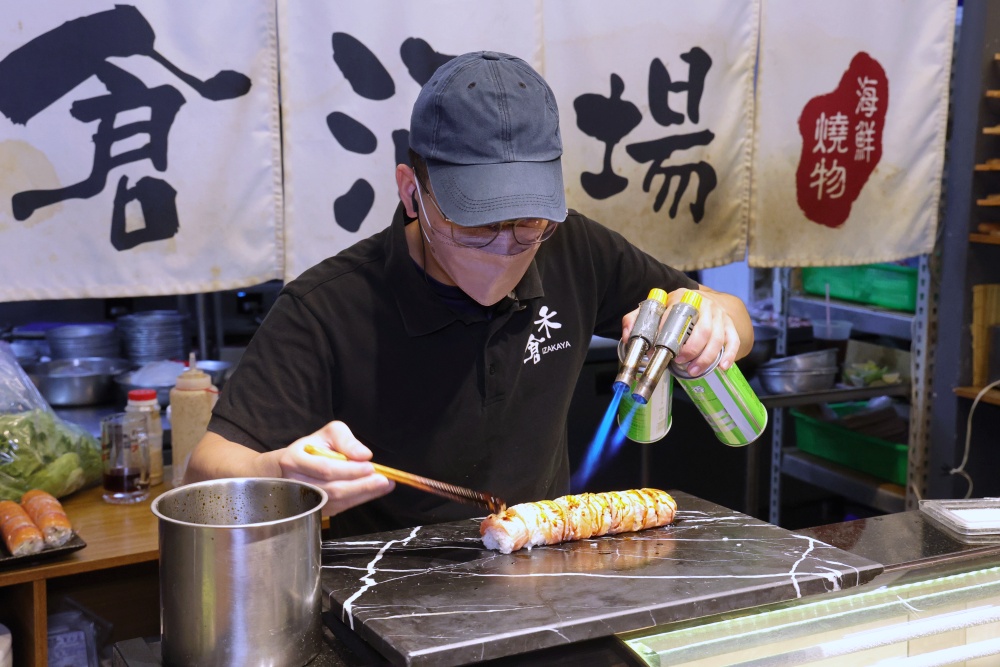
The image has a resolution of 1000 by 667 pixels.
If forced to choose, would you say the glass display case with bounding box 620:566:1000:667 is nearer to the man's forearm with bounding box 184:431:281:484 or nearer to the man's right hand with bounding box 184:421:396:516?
the man's right hand with bounding box 184:421:396:516

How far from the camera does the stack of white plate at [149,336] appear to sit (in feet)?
14.2

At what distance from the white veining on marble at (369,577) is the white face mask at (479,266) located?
508 millimetres

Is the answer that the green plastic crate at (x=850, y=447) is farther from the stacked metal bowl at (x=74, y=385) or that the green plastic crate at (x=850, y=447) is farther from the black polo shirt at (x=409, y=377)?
the stacked metal bowl at (x=74, y=385)

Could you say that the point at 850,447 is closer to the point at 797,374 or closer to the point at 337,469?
the point at 797,374

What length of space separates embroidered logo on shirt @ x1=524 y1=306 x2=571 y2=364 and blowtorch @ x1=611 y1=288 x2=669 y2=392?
51 cm

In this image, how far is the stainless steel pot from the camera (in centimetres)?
129

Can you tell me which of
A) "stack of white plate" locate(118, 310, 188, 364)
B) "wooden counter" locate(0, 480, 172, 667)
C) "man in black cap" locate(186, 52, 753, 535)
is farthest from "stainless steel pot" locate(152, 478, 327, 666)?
"stack of white plate" locate(118, 310, 188, 364)

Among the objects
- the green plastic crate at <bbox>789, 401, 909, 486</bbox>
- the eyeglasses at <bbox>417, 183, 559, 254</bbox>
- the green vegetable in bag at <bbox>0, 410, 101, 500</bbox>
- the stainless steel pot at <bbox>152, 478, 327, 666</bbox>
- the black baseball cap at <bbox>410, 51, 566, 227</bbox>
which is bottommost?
the green plastic crate at <bbox>789, 401, 909, 486</bbox>

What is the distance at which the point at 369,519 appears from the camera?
2.22 meters

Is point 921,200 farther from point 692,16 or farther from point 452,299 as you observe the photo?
point 452,299

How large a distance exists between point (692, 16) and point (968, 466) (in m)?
2.43

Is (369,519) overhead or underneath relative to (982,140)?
underneath

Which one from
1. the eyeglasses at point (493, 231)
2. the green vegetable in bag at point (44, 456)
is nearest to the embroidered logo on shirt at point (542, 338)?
the eyeglasses at point (493, 231)

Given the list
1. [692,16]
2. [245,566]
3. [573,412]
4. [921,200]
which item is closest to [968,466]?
[921,200]
